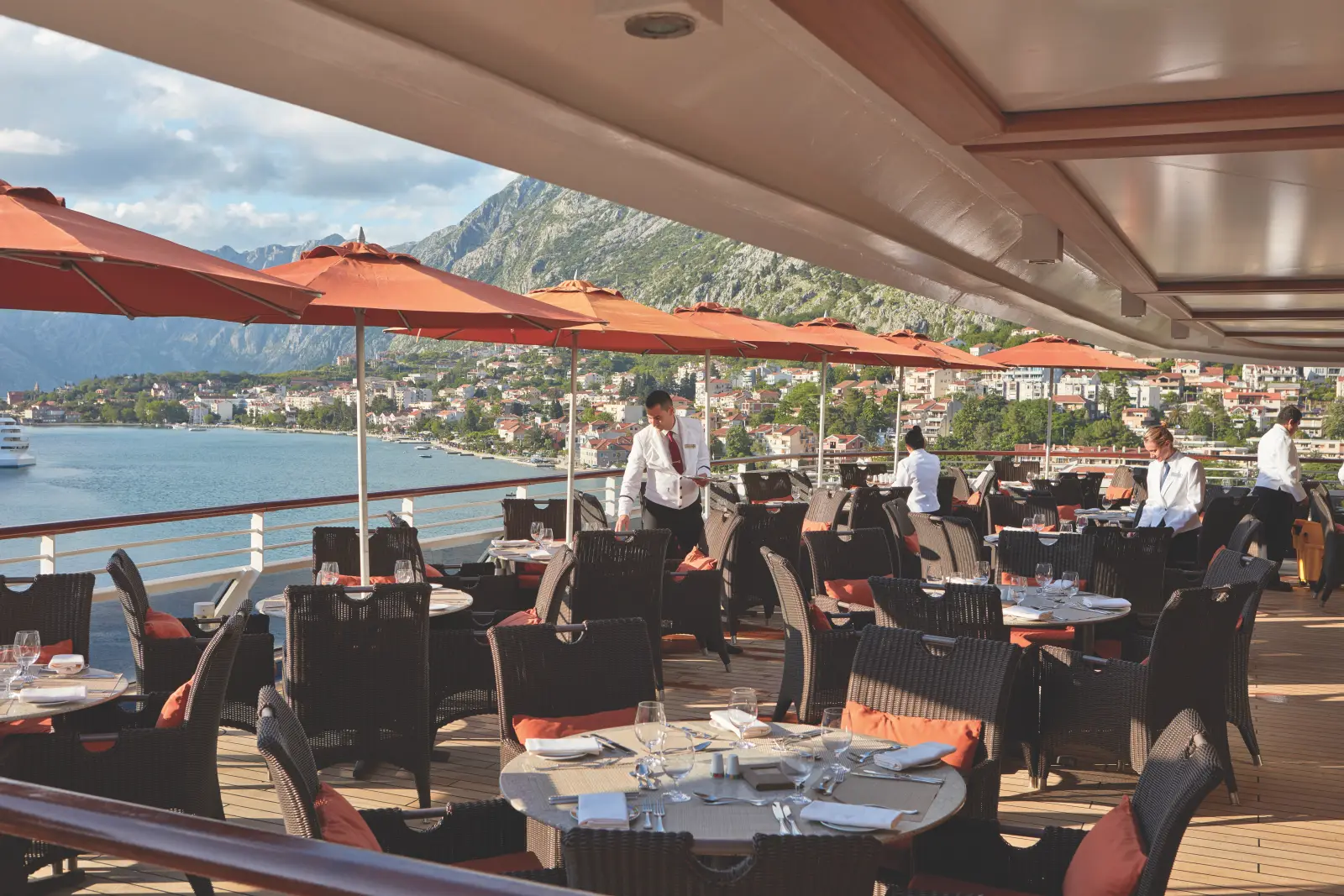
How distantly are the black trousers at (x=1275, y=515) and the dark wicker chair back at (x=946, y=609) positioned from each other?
6749mm

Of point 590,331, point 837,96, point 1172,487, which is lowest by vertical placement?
point 1172,487

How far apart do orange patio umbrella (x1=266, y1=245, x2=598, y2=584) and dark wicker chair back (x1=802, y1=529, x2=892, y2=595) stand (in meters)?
1.91

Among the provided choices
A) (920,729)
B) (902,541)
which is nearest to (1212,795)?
(920,729)

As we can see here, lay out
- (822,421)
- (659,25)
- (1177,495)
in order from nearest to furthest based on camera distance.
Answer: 1. (659,25)
2. (1177,495)
3. (822,421)

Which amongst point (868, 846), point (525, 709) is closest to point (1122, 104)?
point (868, 846)

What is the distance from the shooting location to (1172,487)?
7.48 m

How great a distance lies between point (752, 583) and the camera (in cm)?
783

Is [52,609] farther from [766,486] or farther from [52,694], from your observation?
[766,486]

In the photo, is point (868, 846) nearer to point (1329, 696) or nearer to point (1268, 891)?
point (1268, 891)

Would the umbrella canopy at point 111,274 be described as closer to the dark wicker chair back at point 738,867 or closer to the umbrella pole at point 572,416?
the dark wicker chair back at point 738,867

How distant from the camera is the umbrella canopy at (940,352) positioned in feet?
42.5

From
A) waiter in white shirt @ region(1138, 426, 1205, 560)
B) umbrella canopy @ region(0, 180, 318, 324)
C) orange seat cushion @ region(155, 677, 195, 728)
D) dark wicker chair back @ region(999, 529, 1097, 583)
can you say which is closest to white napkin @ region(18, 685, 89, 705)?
orange seat cushion @ region(155, 677, 195, 728)

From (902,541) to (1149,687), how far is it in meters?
3.35

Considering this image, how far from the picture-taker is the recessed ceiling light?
1.97m
